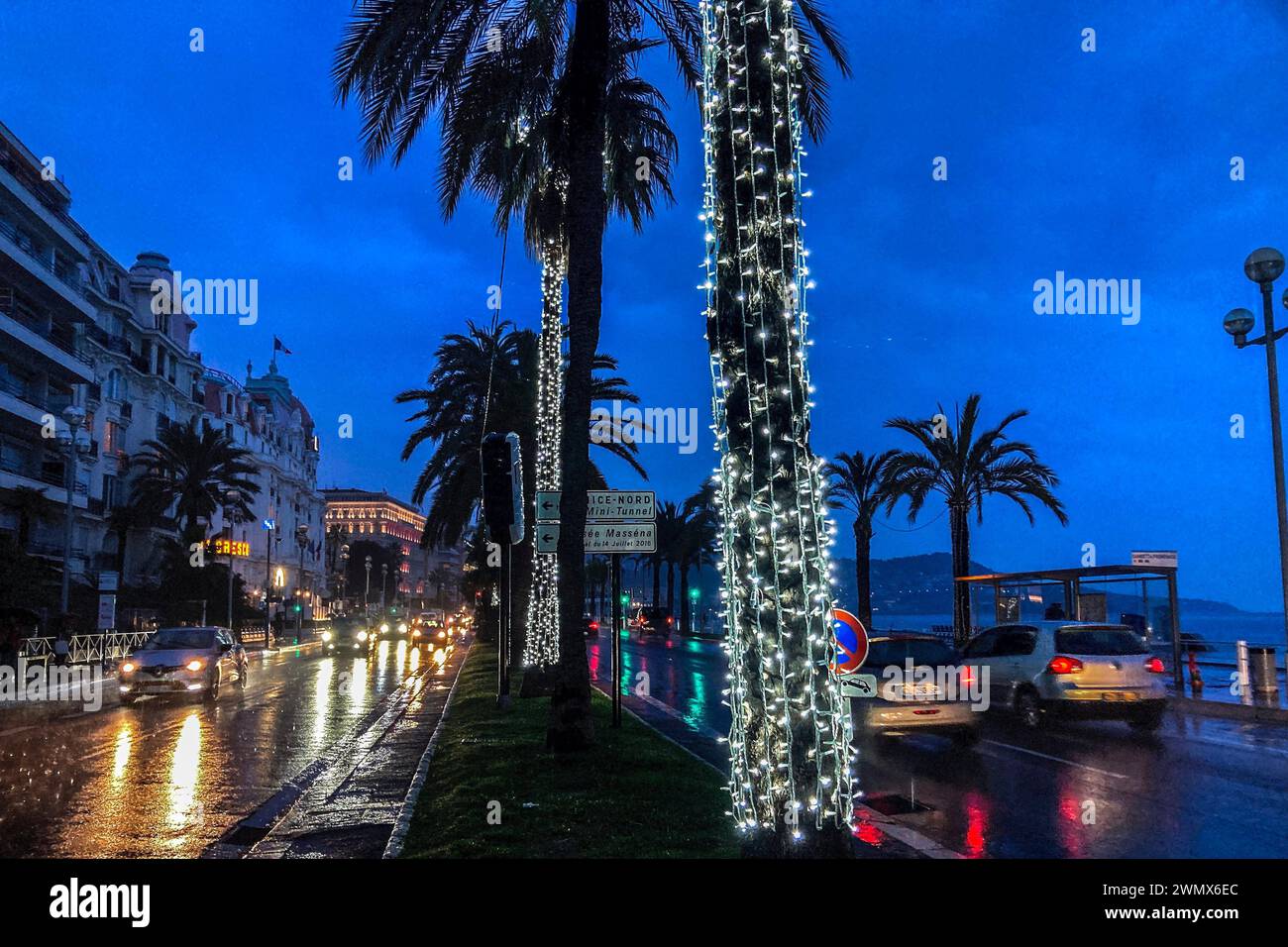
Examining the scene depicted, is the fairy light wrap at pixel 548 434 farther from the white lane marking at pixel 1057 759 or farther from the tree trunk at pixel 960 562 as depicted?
the tree trunk at pixel 960 562

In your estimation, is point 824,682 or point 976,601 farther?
point 976,601

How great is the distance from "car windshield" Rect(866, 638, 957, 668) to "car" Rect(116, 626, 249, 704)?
13.6 metres

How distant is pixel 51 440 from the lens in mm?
46188

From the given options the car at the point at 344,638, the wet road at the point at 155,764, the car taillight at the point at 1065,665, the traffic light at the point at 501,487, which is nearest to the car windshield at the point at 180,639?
the wet road at the point at 155,764

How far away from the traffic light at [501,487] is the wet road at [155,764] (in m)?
4.00

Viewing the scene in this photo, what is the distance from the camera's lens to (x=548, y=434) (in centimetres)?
2081

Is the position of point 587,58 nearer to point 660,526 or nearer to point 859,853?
point 859,853

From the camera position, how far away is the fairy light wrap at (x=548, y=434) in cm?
2017

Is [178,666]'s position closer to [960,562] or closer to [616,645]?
[616,645]

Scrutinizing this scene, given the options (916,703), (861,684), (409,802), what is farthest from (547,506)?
(861,684)

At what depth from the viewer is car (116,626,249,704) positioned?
19203mm

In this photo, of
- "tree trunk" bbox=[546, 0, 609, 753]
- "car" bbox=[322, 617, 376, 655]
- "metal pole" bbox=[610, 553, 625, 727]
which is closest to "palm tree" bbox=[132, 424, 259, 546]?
"car" bbox=[322, 617, 376, 655]
